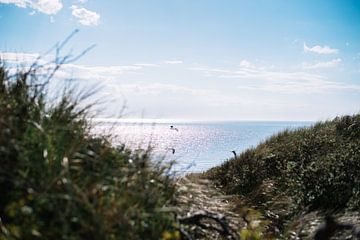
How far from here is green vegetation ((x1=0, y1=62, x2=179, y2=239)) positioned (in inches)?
145

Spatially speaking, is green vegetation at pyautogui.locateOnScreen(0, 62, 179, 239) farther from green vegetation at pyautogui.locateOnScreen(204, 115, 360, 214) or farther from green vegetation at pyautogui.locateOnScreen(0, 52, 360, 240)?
green vegetation at pyautogui.locateOnScreen(204, 115, 360, 214)

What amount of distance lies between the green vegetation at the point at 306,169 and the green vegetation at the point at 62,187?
4859 millimetres

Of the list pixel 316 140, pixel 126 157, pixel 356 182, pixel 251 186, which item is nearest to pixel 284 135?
pixel 316 140

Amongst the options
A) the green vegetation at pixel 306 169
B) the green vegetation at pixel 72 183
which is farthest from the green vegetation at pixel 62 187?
the green vegetation at pixel 306 169

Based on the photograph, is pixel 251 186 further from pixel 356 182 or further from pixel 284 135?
pixel 284 135

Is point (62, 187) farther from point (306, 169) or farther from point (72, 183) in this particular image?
point (306, 169)

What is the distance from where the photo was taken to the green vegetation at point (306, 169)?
9203mm

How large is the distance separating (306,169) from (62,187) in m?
8.25

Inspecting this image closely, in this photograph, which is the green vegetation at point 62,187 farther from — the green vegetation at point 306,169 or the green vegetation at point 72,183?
the green vegetation at point 306,169

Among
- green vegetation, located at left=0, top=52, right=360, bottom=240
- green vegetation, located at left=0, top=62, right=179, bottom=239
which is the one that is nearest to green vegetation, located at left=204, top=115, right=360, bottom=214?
green vegetation, located at left=0, top=52, right=360, bottom=240

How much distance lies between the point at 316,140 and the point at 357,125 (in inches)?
A: 67.8

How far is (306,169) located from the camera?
11.0 metres

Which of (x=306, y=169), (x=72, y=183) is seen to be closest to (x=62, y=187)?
(x=72, y=183)

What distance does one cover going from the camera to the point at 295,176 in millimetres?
11266
